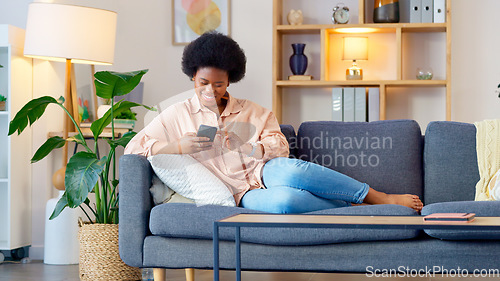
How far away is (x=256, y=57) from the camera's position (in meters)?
4.29

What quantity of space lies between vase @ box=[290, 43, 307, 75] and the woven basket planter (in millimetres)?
1795

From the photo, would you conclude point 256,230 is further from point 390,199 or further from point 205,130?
point 390,199

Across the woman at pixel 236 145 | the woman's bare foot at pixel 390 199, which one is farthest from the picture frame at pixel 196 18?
the woman's bare foot at pixel 390 199

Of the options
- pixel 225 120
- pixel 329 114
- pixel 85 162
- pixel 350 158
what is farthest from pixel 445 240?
pixel 329 114

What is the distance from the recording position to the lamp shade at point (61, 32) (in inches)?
138

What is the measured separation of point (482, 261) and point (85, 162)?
1746 mm

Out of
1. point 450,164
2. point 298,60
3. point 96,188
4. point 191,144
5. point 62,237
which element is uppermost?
point 298,60

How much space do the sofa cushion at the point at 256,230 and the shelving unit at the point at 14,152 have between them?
5.02 ft

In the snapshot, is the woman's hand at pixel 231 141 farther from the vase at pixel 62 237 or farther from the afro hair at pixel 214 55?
the vase at pixel 62 237

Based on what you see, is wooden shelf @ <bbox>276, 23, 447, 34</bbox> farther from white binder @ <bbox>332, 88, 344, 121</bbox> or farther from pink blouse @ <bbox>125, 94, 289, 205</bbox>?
pink blouse @ <bbox>125, 94, 289, 205</bbox>

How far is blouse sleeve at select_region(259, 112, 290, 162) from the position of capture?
9.16ft

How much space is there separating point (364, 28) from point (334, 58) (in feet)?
1.09

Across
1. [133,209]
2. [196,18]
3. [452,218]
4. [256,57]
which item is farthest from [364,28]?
[452,218]

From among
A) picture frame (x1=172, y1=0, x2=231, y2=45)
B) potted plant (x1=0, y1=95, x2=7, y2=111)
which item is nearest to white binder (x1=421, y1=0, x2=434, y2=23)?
picture frame (x1=172, y1=0, x2=231, y2=45)
